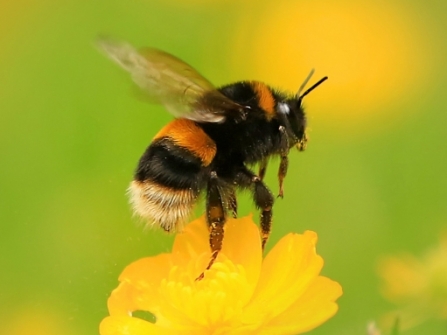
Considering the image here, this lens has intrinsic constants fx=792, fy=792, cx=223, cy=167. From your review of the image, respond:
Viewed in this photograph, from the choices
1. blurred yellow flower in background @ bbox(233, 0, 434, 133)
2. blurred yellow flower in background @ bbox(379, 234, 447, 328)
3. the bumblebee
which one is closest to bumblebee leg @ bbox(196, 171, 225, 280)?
the bumblebee

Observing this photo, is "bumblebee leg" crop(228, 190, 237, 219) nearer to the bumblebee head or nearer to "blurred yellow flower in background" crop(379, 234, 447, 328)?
the bumblebee head

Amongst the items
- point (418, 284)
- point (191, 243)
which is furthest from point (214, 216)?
point (418, 284)

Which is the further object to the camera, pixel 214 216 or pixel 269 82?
pixel 269 82

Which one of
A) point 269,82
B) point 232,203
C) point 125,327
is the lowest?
point 125,327

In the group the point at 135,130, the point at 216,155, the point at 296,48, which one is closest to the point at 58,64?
the point at 135,130

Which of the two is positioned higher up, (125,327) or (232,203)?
(232,203)

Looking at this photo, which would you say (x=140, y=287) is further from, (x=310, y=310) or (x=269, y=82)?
(x=269, y=82)

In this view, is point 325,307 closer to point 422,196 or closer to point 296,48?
point 422,196
